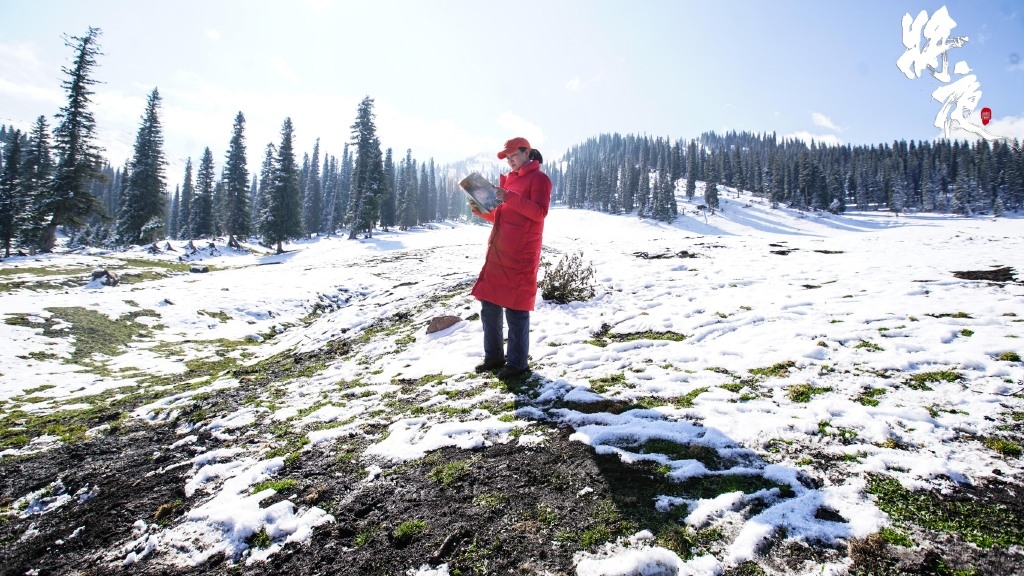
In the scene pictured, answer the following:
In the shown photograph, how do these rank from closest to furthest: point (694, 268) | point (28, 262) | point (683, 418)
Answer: point (683, 418)
point (694, 268)
point (28, 262)

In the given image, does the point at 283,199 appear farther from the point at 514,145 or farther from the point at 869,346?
the point at 869,346

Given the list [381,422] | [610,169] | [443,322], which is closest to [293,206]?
[443,322]

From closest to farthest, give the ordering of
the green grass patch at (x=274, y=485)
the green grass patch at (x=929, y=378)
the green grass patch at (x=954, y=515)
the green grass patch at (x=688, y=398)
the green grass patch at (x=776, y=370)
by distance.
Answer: the green grass patch at (x=954, y=515), the green grass patch at (x=274, y=485), the green grass patch at (x=929, y=378), the green grass patch at (x=688, y=398), the green grass patch at (x=776, y=370)

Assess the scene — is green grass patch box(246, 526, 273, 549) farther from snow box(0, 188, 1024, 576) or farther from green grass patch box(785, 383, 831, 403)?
green grass patch box(785, 383, 831, 403)

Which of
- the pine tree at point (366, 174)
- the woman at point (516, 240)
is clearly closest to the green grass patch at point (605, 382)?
the woman at point (516, 240)

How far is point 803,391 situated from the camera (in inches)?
163

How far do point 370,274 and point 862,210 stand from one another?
426ft

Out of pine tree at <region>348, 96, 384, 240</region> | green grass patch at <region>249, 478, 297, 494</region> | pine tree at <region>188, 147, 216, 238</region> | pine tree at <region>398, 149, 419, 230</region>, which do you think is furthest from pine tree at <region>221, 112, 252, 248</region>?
green grass patch at <region>249, 478, 297, 494</region>

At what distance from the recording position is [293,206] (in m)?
41.9

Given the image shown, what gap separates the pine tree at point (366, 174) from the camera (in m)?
47.0

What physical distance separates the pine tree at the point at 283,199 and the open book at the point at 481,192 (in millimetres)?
42413

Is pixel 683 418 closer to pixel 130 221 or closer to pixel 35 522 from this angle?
pixel 35 522

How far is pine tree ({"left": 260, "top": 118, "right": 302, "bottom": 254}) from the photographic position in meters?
41.0

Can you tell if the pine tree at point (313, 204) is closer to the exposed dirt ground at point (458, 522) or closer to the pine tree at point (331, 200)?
the pine tree at point (331, 200)
